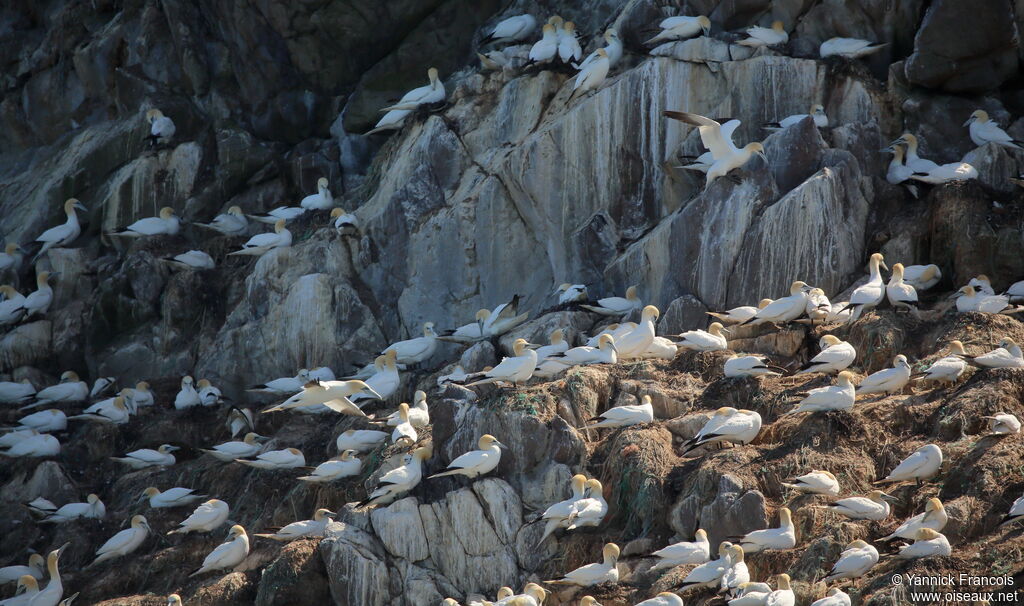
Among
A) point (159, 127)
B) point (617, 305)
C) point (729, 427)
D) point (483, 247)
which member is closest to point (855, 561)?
point (729, 427)

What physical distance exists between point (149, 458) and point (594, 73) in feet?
27.4

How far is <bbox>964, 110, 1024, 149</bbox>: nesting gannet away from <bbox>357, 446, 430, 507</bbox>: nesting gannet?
8.88m

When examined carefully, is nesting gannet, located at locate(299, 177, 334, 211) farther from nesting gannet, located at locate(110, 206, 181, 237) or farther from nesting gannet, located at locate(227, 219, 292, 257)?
nesting gannet, located at locate(110, 206, 181, 237)

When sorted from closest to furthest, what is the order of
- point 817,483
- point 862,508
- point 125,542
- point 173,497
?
point 862,508 → point 817,483 → point 125,542 → point 173,497

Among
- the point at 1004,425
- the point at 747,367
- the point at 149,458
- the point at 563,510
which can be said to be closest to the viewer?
the point at 1004,425

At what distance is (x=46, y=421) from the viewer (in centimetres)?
2169

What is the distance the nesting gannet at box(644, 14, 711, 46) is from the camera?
20.9m

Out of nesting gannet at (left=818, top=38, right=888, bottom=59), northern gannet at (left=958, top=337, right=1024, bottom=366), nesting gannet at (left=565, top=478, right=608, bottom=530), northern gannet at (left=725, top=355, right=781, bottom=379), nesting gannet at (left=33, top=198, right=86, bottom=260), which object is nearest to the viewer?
nesting gannet at (left=565, top=478, right=608, bottom=530)

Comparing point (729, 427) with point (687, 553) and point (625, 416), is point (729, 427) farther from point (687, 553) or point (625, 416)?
point (687, 553)

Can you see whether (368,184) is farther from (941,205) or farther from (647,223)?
(941,205)

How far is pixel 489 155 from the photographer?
874 inches

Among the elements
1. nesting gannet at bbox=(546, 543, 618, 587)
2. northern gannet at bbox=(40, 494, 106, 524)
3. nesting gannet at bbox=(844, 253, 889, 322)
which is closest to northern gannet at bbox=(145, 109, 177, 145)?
northern gannet at bbox=(40, 494, 106, 524)

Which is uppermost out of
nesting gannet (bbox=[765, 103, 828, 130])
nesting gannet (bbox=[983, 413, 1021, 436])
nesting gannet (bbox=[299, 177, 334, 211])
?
nesting gannet (bbox=[765, 103, 828, 130])

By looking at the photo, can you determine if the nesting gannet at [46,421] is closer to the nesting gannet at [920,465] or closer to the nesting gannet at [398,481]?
the nesting gannet at [398,481]
